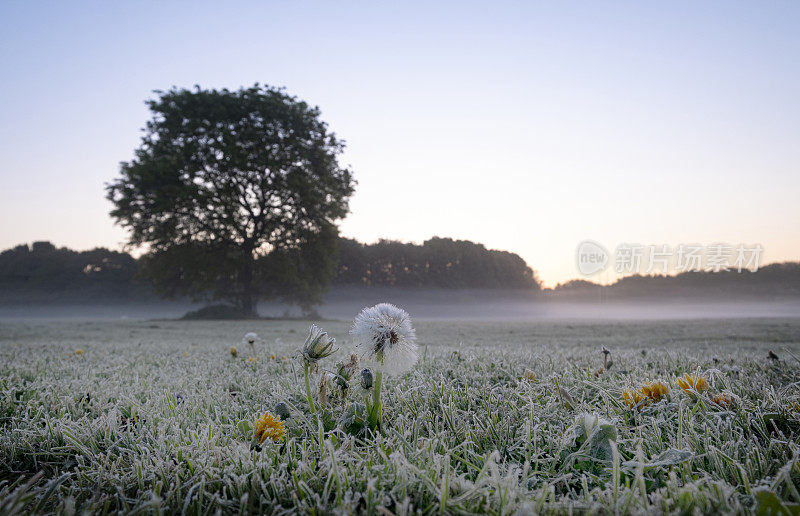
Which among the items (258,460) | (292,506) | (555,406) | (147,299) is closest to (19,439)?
(258,460)

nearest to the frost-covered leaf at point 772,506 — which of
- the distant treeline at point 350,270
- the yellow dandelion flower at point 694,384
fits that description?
the yellow dandelion flower at point 694,384

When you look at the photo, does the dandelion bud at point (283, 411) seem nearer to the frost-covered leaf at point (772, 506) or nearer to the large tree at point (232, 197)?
the frost-covered leaf at point (772, 506)

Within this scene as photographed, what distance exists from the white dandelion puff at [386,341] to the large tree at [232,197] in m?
20.7

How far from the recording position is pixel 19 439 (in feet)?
4.90

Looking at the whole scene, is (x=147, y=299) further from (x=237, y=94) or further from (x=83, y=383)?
(x=83, y=383)

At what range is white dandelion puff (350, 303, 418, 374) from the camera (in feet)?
4.50

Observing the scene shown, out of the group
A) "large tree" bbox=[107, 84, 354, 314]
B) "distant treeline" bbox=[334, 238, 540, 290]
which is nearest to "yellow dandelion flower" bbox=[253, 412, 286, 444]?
"large tree" bbox=[107, 84, 354, 314]

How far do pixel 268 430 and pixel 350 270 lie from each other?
31.4m

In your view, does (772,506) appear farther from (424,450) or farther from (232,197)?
(232,197)

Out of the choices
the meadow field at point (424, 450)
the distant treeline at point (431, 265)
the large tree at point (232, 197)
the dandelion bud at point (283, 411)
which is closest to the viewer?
the meadow field at point (424, 450)

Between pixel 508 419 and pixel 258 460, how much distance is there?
0.84 m

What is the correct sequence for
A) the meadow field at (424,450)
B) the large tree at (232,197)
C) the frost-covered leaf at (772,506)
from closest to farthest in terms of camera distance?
1. the frost-covered leaf at (772,506)
2. the meadow field at (424,450)
3. the large tree at (232,197)

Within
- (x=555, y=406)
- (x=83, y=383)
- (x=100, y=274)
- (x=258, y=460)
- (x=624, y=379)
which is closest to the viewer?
(x=258, y=460)

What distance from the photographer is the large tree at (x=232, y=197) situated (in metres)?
Result: 20.9
